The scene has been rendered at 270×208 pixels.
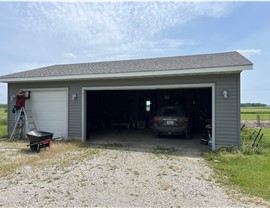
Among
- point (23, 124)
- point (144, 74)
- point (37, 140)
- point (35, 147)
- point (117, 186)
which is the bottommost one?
point (117, 186)

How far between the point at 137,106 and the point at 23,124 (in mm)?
7722

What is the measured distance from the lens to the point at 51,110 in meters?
10.7

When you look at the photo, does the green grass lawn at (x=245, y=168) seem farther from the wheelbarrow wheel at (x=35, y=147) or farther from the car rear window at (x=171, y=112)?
the wheelbarrow wheel at (x=35, y=147)

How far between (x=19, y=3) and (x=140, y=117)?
10346mm

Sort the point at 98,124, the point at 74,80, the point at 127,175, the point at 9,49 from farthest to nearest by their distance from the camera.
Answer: the point at 98,124 → the point at 9,49 → the point at 74,80 → the point at 127,175

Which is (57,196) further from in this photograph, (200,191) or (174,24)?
(174,24)

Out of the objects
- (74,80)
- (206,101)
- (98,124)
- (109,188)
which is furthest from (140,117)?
(109,188)

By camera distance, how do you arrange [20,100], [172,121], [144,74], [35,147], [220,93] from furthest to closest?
[20,100], [172,121], [144,74], [220,93], [35,147]

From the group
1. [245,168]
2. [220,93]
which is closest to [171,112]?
[220,93]

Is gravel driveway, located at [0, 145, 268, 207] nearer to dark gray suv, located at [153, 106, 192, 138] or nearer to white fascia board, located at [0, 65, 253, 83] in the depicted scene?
white fascia board, located at [0, 65, 253, 83]

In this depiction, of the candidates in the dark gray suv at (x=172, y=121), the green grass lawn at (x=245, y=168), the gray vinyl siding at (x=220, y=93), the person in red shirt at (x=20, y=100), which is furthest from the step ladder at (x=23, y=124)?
the green grass lawn at (x=245, y=168)

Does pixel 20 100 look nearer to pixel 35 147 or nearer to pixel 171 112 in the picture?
pixel 35 147

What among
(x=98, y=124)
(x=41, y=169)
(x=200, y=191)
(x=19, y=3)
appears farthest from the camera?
(x=98, y=124)

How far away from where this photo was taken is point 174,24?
34.0ft
